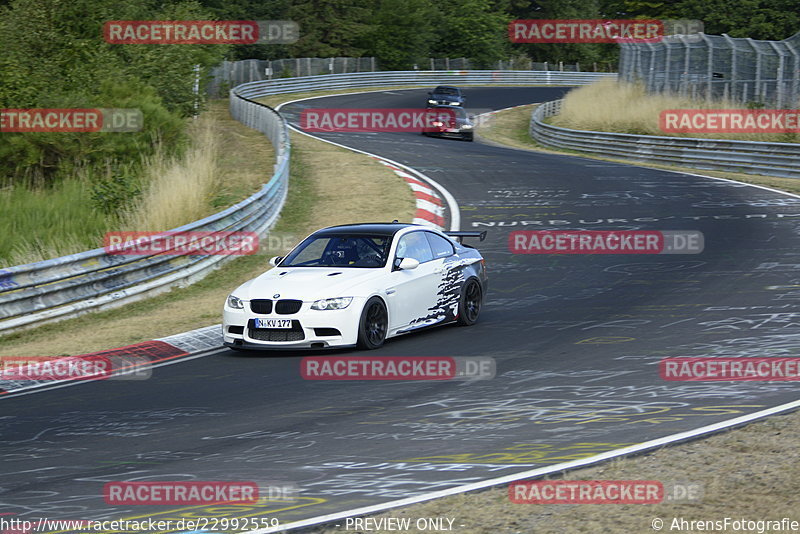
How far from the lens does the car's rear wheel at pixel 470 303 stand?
13.1 m

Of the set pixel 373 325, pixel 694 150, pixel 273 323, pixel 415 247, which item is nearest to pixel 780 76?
pixel 694 150

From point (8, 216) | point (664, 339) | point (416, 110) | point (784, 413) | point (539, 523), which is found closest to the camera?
point (539, 523)

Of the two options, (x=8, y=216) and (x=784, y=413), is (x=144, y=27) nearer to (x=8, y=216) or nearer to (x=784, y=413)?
(x=8, y=216)

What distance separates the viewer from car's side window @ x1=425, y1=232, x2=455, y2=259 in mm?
13163

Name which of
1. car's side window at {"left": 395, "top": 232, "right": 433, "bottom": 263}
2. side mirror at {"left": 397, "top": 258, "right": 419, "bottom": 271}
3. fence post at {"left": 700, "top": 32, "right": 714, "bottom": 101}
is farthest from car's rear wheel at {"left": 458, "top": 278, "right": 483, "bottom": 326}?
fence post at {"left": 700, "top": 32, "right": 714, "bottom": 101}

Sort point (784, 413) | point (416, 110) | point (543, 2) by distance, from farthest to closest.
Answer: point (543, 2) < point (416, 110) < point (784, 413)

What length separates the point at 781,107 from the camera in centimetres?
3391

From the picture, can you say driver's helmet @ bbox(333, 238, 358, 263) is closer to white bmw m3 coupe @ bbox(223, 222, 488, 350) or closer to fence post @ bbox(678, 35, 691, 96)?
white bmw m3 coupe @ bbox(223, 222, 488, 350)

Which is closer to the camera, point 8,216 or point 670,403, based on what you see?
point 670,403

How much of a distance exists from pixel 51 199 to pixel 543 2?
8535 centimetres

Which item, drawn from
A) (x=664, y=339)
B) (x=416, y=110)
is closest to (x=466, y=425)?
(x=664, y=339)

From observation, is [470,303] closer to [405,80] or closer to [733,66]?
[733,66]

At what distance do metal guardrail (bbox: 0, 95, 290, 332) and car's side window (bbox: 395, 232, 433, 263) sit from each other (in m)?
4.61

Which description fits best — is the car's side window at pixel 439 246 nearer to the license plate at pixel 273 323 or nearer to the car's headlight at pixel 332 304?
A: the car's headlight at pixel 332 304
